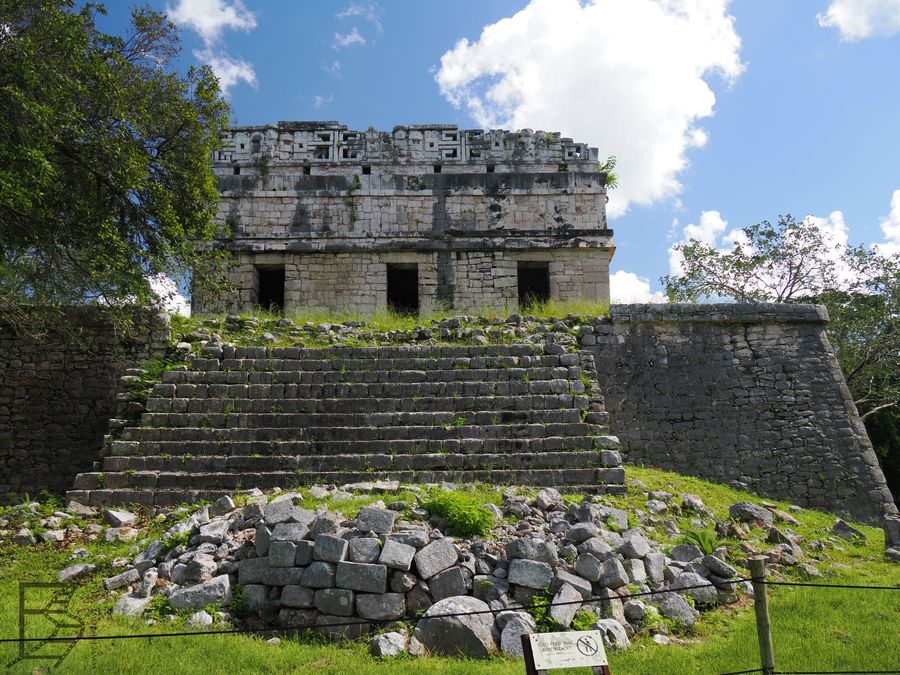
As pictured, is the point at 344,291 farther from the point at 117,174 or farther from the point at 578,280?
the point at 117,174

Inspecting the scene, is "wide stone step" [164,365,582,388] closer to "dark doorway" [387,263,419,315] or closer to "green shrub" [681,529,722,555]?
"green shrub" [681,529,722,555]

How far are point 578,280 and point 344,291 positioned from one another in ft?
17.3

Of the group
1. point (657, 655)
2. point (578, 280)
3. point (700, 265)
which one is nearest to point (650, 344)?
point (578, 280)

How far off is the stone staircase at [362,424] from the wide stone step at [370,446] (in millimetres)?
14

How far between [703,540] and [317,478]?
4.32 meters

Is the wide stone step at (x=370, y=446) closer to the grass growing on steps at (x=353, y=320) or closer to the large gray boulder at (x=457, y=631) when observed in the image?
the grass growing on steps at (x=353, y=320)

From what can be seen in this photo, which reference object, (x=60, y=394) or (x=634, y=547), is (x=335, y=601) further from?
(x=60, y=394)

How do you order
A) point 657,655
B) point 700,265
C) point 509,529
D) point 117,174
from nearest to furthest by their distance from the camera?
point 657,655 → point 509,529 → point 117,174 → point 700,265

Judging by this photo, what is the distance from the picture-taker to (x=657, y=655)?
4434 millimetres

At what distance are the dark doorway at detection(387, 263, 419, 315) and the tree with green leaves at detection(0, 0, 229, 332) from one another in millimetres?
4737

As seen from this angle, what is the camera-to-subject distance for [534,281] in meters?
15.5

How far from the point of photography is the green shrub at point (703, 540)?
232 inches

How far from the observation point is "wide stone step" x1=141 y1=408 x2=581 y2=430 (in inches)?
328

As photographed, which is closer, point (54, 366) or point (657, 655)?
point (657, 655)
